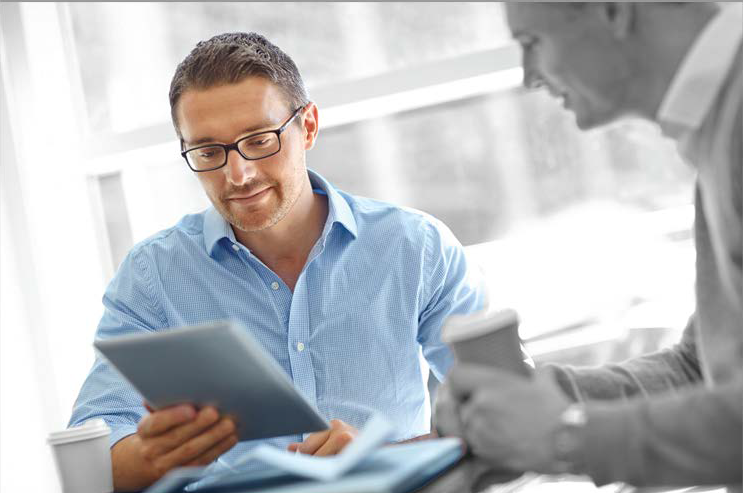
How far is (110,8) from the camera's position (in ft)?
10.6

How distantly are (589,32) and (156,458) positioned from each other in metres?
0.89

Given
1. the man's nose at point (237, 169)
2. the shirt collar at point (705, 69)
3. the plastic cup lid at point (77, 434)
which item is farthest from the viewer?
the man's nose at point (237, 169)

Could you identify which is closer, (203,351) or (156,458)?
(203,351)

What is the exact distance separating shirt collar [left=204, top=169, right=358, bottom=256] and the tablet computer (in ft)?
2.60

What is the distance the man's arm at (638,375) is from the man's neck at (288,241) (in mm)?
911


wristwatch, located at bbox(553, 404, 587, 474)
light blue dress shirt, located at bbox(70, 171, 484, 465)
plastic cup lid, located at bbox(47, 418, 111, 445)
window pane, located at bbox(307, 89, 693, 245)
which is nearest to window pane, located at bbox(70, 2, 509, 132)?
window pane, located at bbox(307, 89, 693, 245)

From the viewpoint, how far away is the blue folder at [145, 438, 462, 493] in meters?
0.97

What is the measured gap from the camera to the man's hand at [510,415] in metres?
1.02

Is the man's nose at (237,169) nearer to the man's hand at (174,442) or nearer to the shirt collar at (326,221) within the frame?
the shirt collar at (326,221)

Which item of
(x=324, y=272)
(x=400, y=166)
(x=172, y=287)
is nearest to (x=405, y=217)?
(x=324, y=272)

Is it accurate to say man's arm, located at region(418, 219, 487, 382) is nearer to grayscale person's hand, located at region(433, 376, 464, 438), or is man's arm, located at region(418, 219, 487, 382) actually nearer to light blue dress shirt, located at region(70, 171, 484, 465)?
light blue dress shirt, located at region(70, 171, 484, 465)

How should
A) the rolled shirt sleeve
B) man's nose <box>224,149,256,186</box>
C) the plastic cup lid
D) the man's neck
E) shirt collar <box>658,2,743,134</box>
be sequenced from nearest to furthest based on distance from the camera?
shirt collar <box>658,2,743,134</box>
the plastic cup lid
the rolled shirt sleeve
man's nose <box>224,149,256,186</box>
the man's neck

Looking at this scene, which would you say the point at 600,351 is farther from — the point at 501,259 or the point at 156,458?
→ the point at 156,458

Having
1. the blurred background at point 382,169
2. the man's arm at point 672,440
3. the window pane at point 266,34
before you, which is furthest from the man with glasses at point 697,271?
the window pane at point 266,34
